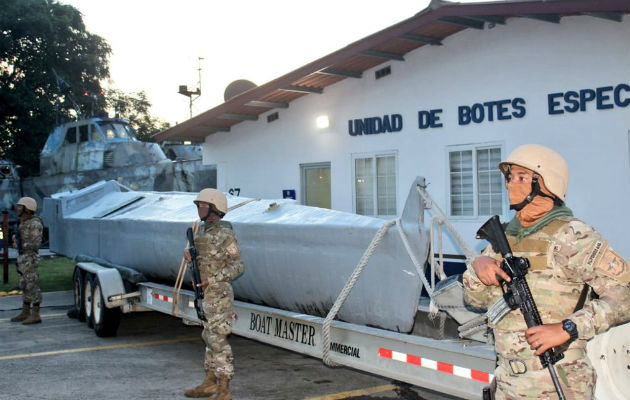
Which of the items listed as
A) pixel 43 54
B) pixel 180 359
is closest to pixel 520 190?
pixel 180 359

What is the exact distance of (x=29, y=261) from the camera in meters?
11.7

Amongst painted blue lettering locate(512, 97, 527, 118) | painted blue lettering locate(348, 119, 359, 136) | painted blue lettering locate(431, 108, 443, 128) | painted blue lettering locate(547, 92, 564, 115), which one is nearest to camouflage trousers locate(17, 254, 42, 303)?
painted blue lettering locate(348, 119, 359, 136)

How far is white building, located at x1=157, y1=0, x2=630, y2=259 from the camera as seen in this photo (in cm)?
911

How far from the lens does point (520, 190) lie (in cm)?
344

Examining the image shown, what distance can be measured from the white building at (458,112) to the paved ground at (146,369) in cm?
396

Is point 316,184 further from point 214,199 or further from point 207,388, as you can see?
point 207,388

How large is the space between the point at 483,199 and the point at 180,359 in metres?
5.25

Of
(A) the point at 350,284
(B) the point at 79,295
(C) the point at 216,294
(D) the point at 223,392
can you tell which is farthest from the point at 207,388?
(B) the point at 79,295

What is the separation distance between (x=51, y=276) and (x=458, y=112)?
39.4 feet

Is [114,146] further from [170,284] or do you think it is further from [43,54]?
[43,54]

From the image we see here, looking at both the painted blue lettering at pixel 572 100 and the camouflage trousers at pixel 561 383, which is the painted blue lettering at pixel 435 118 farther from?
the camouflage trousers at pixel 561 383

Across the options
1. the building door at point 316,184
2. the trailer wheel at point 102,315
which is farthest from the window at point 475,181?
the trailer wheel at point 102,315

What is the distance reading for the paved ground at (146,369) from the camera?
6.84m

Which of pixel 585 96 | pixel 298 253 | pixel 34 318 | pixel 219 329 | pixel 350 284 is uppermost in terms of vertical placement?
pixel 585 96
